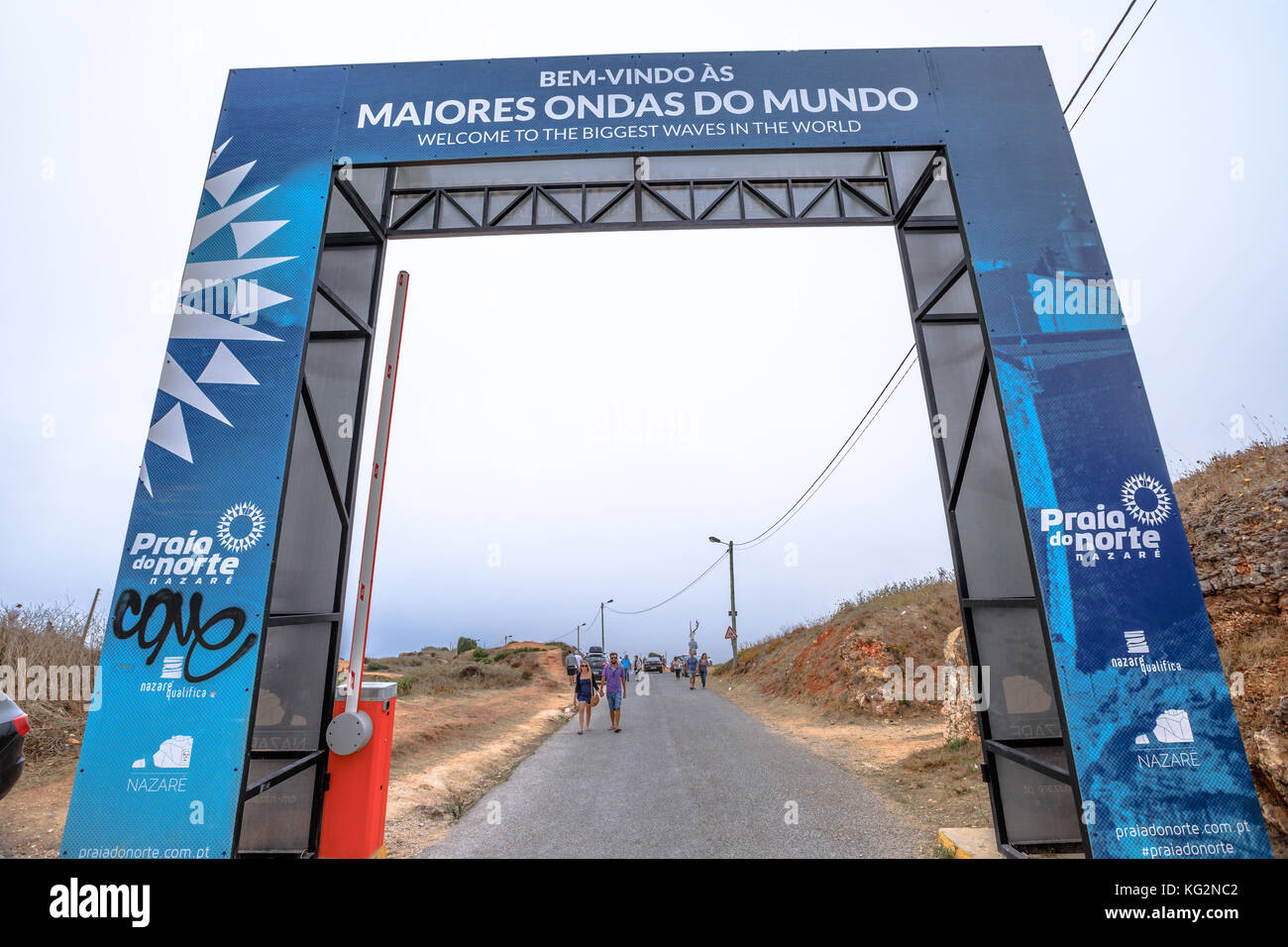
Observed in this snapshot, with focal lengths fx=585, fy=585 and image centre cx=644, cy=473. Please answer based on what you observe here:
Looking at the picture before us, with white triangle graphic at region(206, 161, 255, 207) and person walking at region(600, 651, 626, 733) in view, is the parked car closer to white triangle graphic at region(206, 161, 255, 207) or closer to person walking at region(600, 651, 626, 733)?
white triangle graphic at region(206, 161, 255, 207)

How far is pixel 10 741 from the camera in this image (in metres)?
4.55

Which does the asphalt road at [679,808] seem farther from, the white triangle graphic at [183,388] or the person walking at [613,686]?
the white triangle graphic at [183,388]

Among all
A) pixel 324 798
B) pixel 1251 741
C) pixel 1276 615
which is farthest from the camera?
pixel 1276 615

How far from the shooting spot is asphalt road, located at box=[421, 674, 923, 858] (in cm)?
548

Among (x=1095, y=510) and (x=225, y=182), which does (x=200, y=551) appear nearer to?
(x=225, y=182)

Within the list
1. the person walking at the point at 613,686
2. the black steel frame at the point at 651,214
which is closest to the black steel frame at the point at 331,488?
the black steel frame at the point at 651,214

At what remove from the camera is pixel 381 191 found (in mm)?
6645

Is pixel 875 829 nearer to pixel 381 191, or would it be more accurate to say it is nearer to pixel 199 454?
pixel 199 454

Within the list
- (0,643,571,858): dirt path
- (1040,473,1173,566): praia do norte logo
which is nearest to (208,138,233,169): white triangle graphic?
(0,643,571,858): dirt path

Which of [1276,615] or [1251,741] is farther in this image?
[1276,615]
